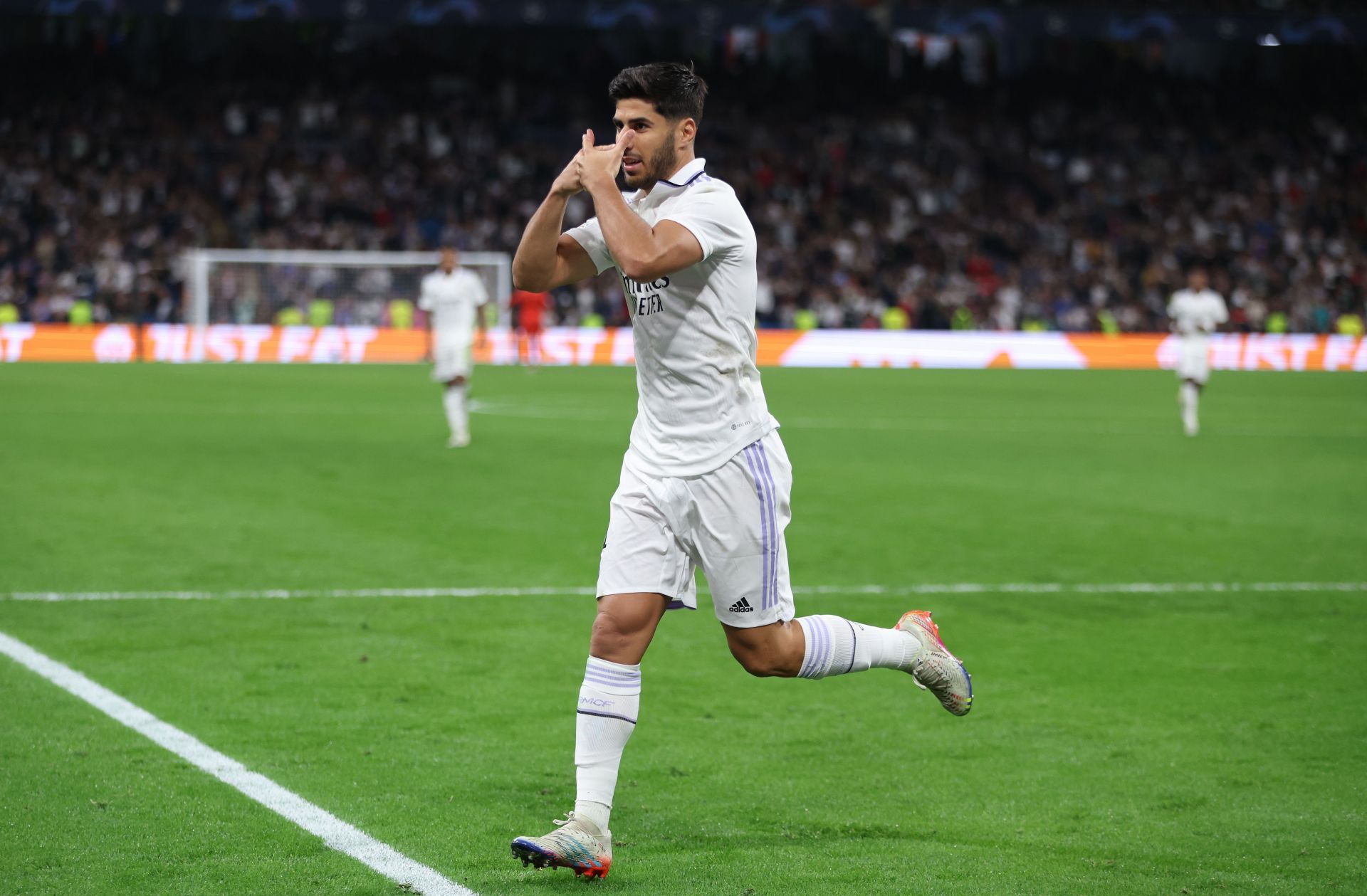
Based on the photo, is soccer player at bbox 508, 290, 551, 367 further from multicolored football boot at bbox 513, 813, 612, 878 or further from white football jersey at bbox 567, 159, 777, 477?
multicolored football boot at bbox 513, 813, 612, 878

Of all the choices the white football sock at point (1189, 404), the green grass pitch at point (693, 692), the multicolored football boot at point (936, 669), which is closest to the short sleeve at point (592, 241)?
the multicolored football boot at point (936, 669)

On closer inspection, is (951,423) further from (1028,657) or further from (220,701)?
(220,701)

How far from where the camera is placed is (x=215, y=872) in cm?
421

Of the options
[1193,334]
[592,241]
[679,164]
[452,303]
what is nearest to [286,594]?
[592,241]

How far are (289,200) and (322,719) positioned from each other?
37816mm

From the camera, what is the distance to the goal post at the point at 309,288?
35.8 m

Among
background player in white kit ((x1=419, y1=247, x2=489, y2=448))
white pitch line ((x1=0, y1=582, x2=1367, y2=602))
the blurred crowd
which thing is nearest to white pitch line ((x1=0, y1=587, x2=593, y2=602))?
white pitch line ((x1=0, y1=582, x2=1367, y2=602))

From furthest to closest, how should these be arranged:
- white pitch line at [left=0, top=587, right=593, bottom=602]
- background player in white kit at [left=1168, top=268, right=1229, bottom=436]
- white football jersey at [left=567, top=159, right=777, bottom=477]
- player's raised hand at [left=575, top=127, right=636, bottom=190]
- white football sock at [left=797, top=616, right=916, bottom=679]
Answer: background player in white kit at [left=1168, top=268, right=1229, bottom=436] < white pitch line at [left=0, top=587, right=593, bottom=602] < white football sock at [left=797, top=616, right=916, bottom=679] < white football jersey at [left=567, top=159, right=777, bottom=477] < player's raised hand at [left=575, top=127, right=636, bottom=190]

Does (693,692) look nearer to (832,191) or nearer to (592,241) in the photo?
(592,241)

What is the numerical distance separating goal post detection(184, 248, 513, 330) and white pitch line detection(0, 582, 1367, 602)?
28168mm

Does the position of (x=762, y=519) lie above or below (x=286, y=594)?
above

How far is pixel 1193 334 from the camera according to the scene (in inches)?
805

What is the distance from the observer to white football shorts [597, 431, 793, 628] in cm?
439

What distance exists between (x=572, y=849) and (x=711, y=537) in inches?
35.1
